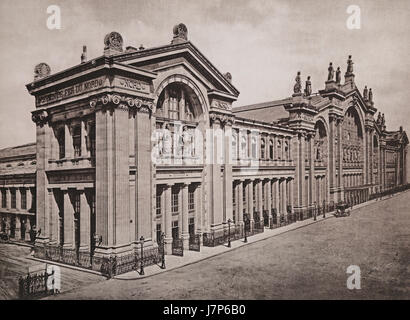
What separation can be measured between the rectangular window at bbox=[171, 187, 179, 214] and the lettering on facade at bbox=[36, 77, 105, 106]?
380 inches

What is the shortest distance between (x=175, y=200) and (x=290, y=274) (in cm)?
1036

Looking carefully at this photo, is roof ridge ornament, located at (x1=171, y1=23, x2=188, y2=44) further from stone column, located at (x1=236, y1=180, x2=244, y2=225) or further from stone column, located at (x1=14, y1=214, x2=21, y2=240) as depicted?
stone column, located at (x1=14, y1=214, x2=21, y2=240)

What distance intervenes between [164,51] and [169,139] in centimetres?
615

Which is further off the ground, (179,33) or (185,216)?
(179,33)

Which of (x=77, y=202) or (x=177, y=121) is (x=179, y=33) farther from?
(x=77, y=202)

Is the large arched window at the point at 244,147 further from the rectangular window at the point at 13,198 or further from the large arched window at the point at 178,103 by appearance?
the rectangular window at the point at 13,198

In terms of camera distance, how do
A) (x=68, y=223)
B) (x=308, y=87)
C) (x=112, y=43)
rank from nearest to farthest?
1. (x=112, y=43)
2. (x=68, y=223)
3. (x=308, y=87)

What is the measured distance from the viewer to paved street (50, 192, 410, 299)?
1709 centimetres

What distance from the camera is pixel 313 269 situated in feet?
69.1

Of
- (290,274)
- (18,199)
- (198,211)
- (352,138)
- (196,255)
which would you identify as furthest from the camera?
(352,138)

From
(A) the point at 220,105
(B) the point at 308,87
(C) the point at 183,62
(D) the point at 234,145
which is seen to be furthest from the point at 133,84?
(B) the point at 308,87

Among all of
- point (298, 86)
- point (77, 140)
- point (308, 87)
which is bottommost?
point (77, 140)

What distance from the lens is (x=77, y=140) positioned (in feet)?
78.6
